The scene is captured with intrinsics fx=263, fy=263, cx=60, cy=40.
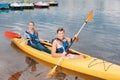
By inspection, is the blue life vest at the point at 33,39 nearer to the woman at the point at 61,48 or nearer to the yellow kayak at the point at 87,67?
the yellow kayak at the point at 87,67

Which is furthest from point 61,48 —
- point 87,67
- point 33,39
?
point 33,39

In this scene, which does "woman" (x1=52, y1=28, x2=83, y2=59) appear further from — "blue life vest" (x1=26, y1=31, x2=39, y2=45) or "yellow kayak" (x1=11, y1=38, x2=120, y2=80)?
"blue life vest" (x1=26, y1=31, x2=39, y2=45)

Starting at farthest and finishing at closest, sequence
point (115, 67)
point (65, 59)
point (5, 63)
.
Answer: point (5, 63), point (65, 59), point (115, 67)

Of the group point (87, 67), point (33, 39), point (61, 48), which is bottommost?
point (87, 67)

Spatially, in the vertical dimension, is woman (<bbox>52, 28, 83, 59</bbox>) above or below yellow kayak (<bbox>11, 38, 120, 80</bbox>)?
above

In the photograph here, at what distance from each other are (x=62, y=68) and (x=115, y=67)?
2.28 metres

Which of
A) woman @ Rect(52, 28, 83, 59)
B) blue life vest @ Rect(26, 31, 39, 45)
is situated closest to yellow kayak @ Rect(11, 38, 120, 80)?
woman @ Rect(52, 28, 83, 59)

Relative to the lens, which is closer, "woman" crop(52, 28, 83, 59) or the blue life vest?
"woman" crop(52, 28, 83, 59)

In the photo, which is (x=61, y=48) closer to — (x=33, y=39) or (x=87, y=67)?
(x=87, y=67)

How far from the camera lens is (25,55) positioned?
44.8 feet

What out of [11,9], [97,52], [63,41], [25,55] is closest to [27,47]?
[25,55]

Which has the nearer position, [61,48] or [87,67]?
[87,67]

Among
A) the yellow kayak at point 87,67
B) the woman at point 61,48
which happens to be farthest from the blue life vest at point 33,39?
the woman at point 61,48

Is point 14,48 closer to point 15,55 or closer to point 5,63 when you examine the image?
point 15,55
